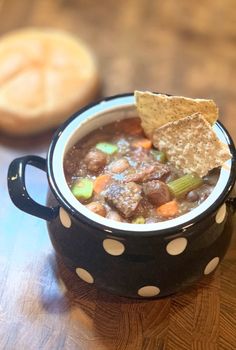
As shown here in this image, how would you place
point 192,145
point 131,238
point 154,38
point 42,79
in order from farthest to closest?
1. point 154,38
2. point 42,79
3. point 192,145
4. point 131,238

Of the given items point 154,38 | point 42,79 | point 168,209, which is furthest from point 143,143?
point 154,38

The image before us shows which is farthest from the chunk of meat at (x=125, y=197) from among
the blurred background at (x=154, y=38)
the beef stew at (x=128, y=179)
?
the blurred background at (x=154, y=38)

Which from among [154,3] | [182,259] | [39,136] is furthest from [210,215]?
[154,3]

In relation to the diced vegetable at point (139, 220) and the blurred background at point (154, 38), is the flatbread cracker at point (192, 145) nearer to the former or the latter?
the diced vegetable at point (139, 220)

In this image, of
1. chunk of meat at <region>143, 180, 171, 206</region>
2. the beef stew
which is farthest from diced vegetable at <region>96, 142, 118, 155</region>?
chunk of meat at <region>143, 180, 171, 206</region>

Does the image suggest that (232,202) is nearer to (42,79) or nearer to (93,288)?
(93,288)

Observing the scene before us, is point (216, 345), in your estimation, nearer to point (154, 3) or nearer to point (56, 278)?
point (56, 278)

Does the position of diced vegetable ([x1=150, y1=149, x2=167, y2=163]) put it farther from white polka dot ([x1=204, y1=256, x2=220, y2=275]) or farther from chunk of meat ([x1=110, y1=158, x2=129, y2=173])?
white polka dot ([x1=204, y1=256, x2=220, y2=275])
